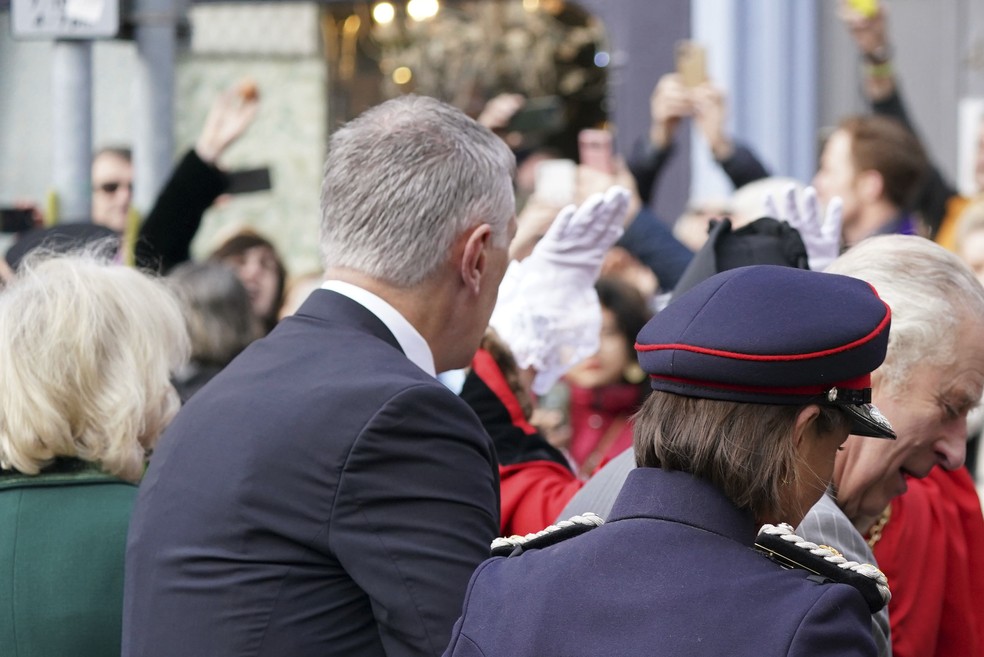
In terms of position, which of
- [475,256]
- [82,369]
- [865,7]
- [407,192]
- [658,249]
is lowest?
[82,369]

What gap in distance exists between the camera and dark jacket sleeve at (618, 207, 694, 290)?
390 cm

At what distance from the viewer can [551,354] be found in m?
3.15

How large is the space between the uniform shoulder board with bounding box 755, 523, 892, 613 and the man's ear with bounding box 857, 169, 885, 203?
11.0 ft

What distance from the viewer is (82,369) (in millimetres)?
2514

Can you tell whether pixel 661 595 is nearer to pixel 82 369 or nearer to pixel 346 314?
pixel 346 314

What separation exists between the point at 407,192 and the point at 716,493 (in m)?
0.88

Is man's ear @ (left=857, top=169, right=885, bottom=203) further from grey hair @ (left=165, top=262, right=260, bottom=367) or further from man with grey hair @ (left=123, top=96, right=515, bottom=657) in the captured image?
man with grey hair @ (left=123, top=96, right=515, bottom=657)

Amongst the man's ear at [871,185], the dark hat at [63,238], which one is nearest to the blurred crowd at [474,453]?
the dark hat at [63,238]

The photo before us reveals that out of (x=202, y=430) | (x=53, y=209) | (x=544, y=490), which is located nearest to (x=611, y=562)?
(x=202, y=430)

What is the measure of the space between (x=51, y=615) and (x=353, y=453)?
0.81 meters

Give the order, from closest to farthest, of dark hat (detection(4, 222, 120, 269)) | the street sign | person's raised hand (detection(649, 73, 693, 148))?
dark hat (detection(4, 222, 120, 269)) → the street sign → person's raised hand (detection(649, 73, 693, 148))

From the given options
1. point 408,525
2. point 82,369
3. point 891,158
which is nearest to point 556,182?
point 891,158

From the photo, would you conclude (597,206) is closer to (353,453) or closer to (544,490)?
(544,490)

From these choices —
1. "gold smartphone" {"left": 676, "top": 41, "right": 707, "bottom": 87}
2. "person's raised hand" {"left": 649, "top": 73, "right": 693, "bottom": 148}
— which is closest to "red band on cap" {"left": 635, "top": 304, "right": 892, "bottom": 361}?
"person's raised hand" {"left": 649, "top": 73, "right": 693, "bottom": 148}
